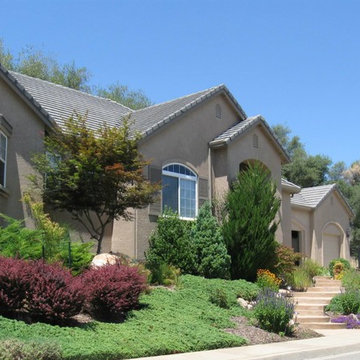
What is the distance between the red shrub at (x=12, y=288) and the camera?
1057 centimetres

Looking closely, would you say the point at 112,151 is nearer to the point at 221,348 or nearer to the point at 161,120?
the point at 161,120

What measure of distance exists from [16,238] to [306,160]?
40.2m

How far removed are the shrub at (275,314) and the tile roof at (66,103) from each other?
9.11 metres

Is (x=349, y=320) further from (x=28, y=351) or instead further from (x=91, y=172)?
(x=28, y=351)

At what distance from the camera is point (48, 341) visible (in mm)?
9102

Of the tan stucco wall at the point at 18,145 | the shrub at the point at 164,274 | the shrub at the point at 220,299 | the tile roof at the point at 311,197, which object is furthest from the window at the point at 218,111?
the shrub at the point at 220,299

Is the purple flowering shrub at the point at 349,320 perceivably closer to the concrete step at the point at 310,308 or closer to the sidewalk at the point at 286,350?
the concrete step at the point at 310,308

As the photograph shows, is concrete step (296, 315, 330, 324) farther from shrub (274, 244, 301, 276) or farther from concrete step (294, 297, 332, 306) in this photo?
shrub (274, 244, 301, 276)

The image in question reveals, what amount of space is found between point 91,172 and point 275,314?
6.17 meters

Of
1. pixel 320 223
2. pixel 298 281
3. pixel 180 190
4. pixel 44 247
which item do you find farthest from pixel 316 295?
pixel 320 223

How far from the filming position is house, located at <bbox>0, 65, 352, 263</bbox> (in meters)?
16.2

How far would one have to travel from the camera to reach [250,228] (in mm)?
19141

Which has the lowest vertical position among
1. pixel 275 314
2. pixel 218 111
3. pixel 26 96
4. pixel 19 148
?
pixel 275 314

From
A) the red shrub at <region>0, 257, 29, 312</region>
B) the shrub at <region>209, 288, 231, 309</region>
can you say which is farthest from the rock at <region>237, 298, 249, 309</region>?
the red shrub at <region>0, 257, 29, 312</region>
